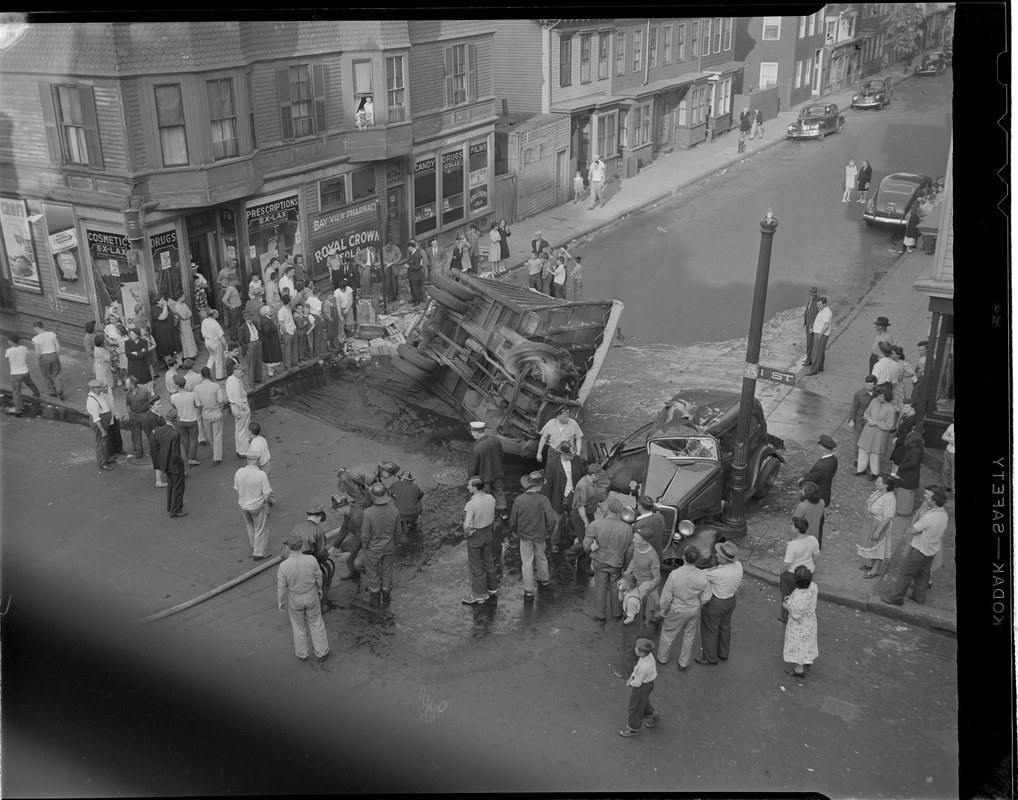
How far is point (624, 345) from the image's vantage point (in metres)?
21.0

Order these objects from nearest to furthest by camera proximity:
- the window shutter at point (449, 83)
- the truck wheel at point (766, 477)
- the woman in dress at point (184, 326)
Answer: the truck wheel at point (766, 477) → the woman in dress at point (184, 326) → the window shutter at point (449, 83)

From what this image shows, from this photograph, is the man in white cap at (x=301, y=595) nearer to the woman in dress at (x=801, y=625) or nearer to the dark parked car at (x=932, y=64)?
the woman in dress at (x=801, y=625)

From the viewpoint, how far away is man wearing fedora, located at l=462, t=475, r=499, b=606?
40.0 ft

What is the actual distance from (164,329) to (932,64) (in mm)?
13914

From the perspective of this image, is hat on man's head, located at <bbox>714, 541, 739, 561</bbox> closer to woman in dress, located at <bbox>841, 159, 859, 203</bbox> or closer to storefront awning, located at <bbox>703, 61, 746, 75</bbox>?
storefront awning, located at <bbox>703, 61, 746, 75</bbox>

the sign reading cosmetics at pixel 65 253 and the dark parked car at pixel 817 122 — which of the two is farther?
the dark parked car at pixel 817 122

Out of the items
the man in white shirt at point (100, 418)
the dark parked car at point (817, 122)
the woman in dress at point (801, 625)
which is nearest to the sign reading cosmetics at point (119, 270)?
the man in white shirt at point (100, 418)

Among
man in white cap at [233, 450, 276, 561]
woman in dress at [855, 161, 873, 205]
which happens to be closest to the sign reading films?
man in white cap at [233, 450, 276, 561]

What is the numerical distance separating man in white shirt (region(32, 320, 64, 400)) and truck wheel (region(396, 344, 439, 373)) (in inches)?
234

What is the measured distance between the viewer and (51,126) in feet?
55.7

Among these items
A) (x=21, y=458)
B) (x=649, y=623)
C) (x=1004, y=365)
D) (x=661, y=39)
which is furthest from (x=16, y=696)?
(x=661, y=39)

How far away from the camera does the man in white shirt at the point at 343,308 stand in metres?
20.3

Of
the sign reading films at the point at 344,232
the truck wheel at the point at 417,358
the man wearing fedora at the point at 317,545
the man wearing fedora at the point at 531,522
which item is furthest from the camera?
the sign reading films at the point at 344,232

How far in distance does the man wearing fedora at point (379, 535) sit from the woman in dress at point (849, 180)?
18511mm
